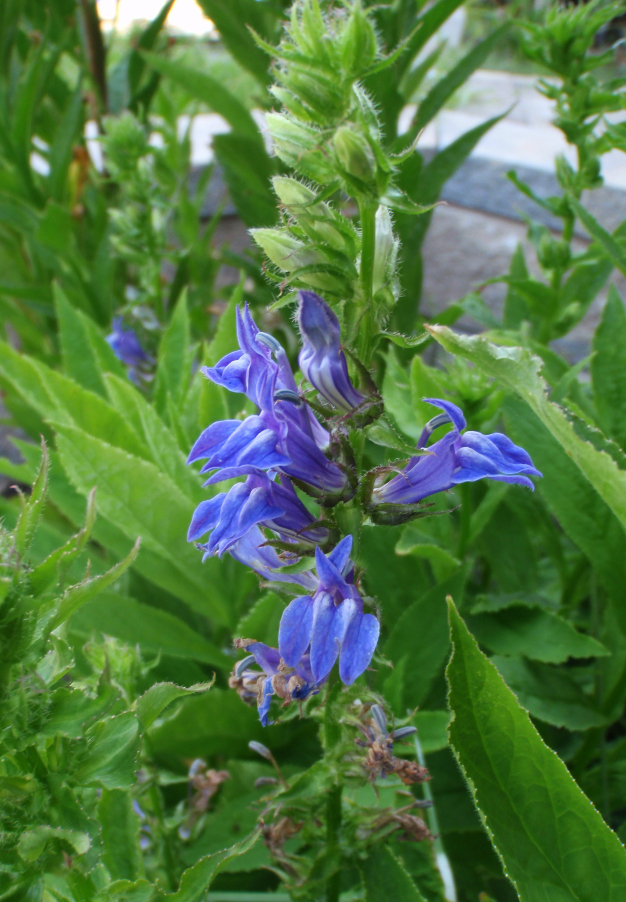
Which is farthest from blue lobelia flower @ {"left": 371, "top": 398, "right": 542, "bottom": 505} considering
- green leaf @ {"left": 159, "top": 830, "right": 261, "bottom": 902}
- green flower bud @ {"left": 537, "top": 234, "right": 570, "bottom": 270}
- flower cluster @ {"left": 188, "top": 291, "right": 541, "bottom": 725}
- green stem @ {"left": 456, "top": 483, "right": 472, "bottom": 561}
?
green flower bud @ {"left": 537, "top": 234, "right": 570, "bottom": 270}

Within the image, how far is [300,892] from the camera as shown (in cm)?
73

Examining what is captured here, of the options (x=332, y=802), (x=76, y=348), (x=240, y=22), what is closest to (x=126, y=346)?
(x=76, y=348)

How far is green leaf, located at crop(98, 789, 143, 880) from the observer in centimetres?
73

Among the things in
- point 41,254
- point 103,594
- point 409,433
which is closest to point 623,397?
point 409,433

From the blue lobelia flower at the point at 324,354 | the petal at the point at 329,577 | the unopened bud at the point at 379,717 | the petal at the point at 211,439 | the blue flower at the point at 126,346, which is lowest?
the blue flower at the point at 126,346

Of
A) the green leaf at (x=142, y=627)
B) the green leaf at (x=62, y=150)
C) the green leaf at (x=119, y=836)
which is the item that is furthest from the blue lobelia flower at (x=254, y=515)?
the green leaf at (x=62, y=150)

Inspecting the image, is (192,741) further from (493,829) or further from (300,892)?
(493,829)

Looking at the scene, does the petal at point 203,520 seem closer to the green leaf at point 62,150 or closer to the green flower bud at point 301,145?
the green flower bud at point 301,145

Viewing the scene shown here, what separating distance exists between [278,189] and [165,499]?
59 centimetres

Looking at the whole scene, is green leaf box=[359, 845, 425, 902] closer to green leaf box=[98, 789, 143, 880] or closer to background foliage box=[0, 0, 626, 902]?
background foliage box=[0, 0, 626, 902]

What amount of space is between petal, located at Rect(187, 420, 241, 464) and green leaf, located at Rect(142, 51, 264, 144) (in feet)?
4.13

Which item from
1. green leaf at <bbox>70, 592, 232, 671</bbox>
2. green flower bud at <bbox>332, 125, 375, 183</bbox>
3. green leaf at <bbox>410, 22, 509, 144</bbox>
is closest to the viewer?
green flower bud at <bbox>332, 125, 375, 183</bbox>

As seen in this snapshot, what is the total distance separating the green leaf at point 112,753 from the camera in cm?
56

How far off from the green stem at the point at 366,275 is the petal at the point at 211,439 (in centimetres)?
13
